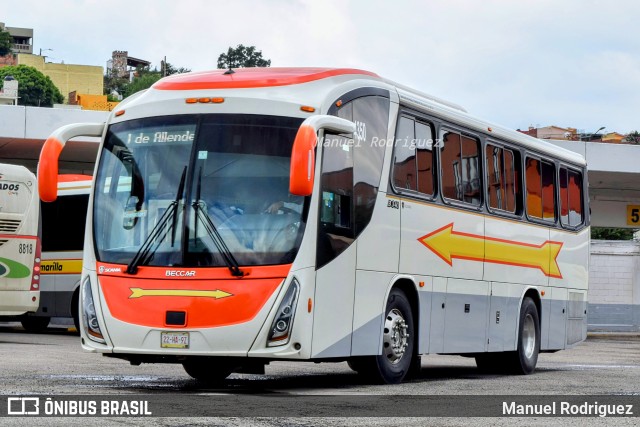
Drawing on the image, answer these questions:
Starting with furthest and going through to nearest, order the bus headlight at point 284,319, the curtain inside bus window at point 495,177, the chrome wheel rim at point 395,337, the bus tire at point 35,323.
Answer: the bus tire at point 35,323 → the curtain inside bus window at point 495,177 → the chrome wheel rim at point 395,337 → the bus headlight at point 284,319

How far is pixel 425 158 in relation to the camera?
15.5 meters

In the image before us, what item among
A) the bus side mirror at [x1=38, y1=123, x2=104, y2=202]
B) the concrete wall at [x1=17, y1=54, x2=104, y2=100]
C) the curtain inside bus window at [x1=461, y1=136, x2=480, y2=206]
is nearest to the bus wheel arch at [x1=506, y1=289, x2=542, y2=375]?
the curtain inside bus window at [x1=461, y1=136, x2=480, y2=206]

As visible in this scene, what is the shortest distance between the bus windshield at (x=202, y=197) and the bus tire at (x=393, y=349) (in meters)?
2.30

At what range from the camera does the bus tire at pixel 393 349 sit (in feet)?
47.1

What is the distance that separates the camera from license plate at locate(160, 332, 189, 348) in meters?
12.5

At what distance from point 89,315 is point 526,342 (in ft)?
26.7

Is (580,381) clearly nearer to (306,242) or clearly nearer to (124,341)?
(306,242)

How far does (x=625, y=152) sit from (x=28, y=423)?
107 ft

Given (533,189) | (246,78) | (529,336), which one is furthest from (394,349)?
(533,189)

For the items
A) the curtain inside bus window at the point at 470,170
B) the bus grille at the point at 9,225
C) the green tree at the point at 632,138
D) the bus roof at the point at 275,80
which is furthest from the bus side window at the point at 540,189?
the green tree at the point at 632,138

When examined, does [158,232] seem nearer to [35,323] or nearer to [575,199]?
[575,199]

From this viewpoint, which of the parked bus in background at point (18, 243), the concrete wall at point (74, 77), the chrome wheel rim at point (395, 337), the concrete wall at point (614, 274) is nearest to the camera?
the chrome wheel rim at point (395, 337)

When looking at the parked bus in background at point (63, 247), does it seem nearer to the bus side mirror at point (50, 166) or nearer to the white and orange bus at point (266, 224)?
the white and orange bus at point (266, 224)

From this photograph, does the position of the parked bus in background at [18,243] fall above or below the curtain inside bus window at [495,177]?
Result: below
